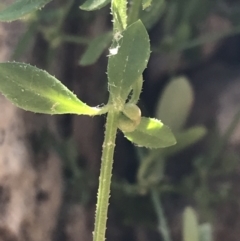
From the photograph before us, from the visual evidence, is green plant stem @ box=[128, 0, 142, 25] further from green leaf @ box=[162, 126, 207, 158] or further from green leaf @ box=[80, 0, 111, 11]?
green leaf @ box=[162, 126, 207, 158]

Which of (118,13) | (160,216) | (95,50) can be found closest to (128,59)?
(118,13)

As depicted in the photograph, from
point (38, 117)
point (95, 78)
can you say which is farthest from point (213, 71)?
point (38, 117)

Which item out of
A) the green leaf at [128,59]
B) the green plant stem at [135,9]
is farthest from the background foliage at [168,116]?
the green leaf at [128,59]

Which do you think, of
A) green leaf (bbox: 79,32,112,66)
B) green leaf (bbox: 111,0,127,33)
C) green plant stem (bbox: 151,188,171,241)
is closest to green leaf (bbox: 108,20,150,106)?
green leaf (bbox: 111,0,127,33)

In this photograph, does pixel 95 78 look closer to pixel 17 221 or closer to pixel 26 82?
pixel 17 221

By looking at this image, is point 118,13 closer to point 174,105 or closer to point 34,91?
point 34,91

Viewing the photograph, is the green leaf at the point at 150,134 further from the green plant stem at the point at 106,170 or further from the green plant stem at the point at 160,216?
the green plant stem at the point at 160,216
